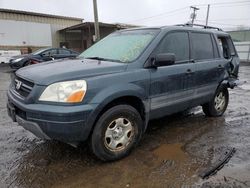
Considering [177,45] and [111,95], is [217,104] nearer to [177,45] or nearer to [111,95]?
[177,45]

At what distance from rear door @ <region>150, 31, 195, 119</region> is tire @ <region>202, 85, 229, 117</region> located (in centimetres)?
107

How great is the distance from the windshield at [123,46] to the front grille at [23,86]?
1293 mm

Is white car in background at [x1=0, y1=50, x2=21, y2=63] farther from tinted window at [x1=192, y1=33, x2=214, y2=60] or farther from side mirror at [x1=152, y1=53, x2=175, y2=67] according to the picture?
side mirror at [x1=152, y1=53, x2=175, y2=67]

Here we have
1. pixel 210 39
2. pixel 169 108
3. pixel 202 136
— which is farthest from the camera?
pixel 210 39

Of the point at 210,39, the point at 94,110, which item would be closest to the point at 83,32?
the point at 210,39

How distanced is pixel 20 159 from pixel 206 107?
12.7 ft

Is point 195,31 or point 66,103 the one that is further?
point 195,31

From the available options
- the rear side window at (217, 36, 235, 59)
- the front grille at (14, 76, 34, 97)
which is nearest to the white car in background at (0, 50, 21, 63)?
the rear side window at (217, 36, 235, 59)

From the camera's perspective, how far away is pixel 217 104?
589cm

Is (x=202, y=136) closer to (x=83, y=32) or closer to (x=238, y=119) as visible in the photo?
(x=238, y=119)

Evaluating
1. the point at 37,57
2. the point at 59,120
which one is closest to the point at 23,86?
the point at 59,120

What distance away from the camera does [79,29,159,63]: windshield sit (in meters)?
4.10

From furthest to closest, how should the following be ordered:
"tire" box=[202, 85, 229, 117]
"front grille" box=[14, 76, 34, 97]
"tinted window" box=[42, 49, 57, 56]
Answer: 1. "tinted window" box=[42, 49, 57, 56]
2. "tire" box=[202, 85, 229, 117]
3. "front grille" box=[14, 76, 34, 97]

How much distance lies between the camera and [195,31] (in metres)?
5.09
